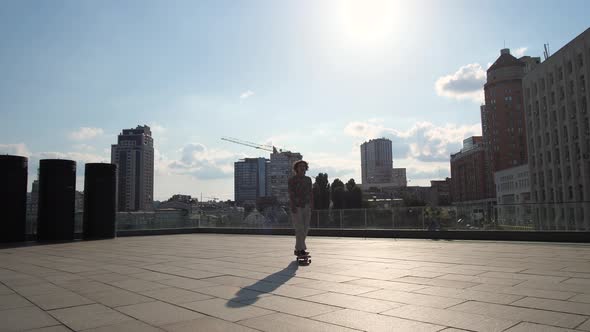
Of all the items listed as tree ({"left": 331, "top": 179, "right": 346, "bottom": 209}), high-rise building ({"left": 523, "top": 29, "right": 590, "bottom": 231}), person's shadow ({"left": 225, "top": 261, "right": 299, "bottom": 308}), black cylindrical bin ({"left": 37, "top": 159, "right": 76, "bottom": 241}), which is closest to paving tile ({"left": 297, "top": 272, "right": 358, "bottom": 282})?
person's shadow ({"left": 225, "top": 261, "right": 299, "bottom": 308})

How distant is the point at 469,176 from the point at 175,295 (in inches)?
6344

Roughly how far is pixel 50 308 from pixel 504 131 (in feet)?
457

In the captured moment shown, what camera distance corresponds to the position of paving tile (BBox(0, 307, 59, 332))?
3732mm

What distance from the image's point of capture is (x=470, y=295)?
15.5 ft

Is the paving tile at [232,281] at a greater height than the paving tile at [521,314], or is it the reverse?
the paving tile at [521,314]

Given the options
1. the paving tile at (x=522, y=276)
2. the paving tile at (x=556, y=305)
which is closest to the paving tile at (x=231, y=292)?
the paving tile at (x=556, y=305)

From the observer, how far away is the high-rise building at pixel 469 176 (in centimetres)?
14512

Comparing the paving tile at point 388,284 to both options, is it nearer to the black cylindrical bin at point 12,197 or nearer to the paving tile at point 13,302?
the paving tile at point 13,302

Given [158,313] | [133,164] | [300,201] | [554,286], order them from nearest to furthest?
[158,313]
[554,286]
[300,201]
[133,164]

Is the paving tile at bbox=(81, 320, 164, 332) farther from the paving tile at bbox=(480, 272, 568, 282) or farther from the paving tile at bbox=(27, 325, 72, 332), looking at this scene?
the paving tile at bbox=(480, 272, 568, 282)

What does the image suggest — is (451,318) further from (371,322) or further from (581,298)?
(581,298)

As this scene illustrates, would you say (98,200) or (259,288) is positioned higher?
(98,200)

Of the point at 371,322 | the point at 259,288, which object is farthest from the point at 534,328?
the point at 259,288

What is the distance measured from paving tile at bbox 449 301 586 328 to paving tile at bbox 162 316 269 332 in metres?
1.96
